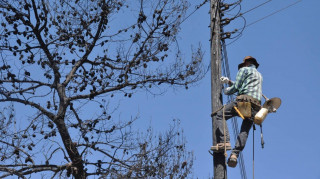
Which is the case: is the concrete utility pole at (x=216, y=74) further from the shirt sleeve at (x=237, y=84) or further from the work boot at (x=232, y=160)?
the shirt sleeve at (x=237, y=84)

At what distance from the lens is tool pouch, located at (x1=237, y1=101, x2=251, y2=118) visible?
6.10 m

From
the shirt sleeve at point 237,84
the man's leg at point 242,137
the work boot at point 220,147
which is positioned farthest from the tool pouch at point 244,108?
the work boot at point 220,147

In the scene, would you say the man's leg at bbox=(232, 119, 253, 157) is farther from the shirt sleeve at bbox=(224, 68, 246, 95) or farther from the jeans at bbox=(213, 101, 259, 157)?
the shirt sleeve at bbox=(224, 68, 246, 95)

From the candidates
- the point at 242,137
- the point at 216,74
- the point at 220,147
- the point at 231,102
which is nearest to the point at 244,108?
the point at 231,102

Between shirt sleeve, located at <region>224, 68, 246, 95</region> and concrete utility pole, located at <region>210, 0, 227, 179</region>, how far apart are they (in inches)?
12.5

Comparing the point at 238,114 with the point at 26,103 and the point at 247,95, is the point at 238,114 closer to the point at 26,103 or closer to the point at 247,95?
the point at 247,95

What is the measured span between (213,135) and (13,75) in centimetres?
493

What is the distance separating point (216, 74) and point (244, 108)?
2.10 ft

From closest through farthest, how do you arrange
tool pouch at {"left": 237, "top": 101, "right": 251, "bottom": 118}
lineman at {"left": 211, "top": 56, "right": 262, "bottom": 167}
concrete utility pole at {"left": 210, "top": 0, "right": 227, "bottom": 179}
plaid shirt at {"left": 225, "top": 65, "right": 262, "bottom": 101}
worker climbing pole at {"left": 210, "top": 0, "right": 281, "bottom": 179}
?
1. concrete utility pole at {"left": 210, "top": 0, "right": 227, "bottom": 179}
2. worker climbing pole at {"left": 210, "top": 0, "right": 281, "bottom": 179}
3. lineman at {"left": 211, "top": 56, "right": 262, "bottom": 167}
4. tool pouch at {"left": 237, "top": 101, "right": 251, "bottom": 118}
5. plaid shirt at {"left": 225, "top": 65, "right": 262, "bottom": 101}

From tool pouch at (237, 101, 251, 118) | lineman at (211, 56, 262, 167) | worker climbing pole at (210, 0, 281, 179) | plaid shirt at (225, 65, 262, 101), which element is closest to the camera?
worker climbing pole at (210, 0, 281, 179)

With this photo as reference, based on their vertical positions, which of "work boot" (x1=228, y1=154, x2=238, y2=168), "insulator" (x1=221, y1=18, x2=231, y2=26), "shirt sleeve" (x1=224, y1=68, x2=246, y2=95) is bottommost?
"work boot" (x1=228, y1=154, x2=238, y2=168)

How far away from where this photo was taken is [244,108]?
6117 millimetres

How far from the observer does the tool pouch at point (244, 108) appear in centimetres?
610

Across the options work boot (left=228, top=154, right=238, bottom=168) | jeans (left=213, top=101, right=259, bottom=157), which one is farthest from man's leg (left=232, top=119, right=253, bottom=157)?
work boot (left=228, top=154, right=238, bottom=168)
